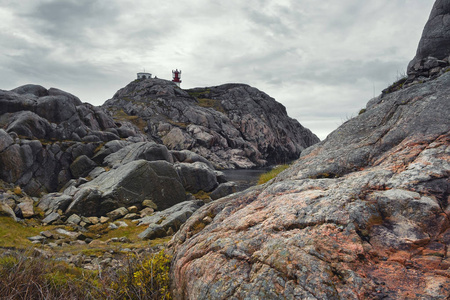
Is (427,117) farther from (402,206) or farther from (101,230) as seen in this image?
(101,230)

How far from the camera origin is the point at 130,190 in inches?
1074

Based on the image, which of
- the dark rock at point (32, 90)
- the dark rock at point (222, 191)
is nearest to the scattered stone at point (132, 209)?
the dark rock at point (222, 191)

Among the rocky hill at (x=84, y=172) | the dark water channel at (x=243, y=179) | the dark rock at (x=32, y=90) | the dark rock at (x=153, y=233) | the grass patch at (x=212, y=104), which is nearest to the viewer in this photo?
the dark rock at (x=153, y=233)

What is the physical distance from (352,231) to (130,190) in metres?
25.5

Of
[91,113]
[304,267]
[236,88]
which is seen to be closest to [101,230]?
[304,267]

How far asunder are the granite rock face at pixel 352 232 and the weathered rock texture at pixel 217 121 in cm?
10173

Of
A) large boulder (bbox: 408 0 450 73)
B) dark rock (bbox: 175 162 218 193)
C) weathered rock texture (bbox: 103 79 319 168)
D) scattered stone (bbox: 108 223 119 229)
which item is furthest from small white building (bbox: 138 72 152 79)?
large boulder (bbox: 408 0 450 73)

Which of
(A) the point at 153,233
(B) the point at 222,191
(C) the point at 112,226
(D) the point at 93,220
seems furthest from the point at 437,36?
(D) the point at 93,220

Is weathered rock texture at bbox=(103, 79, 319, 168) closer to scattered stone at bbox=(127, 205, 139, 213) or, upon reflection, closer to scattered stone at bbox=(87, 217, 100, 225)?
scattered stone at bbox=(127, 205, 139, 213)

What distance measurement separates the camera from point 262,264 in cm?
502

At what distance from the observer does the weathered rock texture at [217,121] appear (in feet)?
395

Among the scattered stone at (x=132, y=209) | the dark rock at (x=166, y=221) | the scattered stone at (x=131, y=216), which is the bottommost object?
the scattered stone at (x=131, y=216)

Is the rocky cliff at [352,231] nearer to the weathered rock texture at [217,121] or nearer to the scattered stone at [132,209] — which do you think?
the scattered stone at [132,209]

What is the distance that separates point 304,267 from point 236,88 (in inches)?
7415
